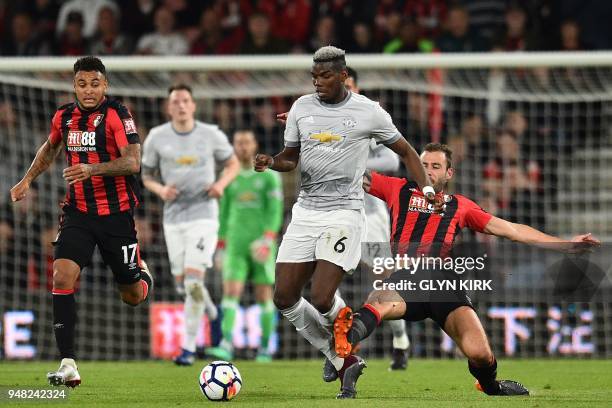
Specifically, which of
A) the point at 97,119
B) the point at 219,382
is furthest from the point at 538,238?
the point at 97,119

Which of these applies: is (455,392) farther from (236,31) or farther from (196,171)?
(236,31)

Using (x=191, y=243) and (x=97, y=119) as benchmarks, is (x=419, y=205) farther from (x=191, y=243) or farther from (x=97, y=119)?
(x=191, y=243)

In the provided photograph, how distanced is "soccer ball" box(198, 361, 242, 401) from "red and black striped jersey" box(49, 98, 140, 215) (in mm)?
1657

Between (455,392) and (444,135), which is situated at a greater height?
(444,135)

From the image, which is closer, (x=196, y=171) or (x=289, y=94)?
(x=196, y=171)

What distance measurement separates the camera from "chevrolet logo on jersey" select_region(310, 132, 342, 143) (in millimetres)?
8445

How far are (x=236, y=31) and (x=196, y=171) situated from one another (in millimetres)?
5332

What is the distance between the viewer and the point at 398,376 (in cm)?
1065

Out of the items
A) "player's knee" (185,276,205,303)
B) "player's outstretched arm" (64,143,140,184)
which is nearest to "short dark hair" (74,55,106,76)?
"player's outstretched arm" (64,143,140,184)

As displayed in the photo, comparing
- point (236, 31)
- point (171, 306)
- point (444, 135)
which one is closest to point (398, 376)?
point (171, 306)

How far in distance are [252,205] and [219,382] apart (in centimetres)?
556

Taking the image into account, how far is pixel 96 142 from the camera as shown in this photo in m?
8.98

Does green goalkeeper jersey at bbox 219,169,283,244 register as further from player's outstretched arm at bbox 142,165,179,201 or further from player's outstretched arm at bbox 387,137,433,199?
player's outstretched arm at bbox 387,137,433,199

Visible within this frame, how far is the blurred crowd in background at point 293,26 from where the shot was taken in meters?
16.1
